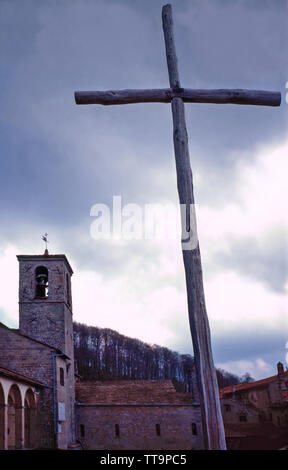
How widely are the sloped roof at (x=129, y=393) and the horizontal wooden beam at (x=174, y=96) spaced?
24.9 metres

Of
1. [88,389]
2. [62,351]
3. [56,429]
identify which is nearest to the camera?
[56,429]

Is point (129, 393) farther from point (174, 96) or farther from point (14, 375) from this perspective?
point (174, 96)

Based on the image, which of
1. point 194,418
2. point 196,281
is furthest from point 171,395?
point 196,281

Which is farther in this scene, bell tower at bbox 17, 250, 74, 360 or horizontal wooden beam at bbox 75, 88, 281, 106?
bell tower at bbox 17, 250, 74, 360

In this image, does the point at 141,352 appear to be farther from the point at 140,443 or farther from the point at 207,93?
the point at 207,93

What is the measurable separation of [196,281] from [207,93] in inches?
97.4

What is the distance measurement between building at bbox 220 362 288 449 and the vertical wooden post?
20.8 metres

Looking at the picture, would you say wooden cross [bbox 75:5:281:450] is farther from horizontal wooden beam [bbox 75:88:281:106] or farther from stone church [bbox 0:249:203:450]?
stone church [bbox 0:249:203:450]

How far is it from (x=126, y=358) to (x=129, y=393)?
112 feet

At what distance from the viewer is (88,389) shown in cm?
2905

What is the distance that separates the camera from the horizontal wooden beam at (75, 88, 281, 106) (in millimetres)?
5457

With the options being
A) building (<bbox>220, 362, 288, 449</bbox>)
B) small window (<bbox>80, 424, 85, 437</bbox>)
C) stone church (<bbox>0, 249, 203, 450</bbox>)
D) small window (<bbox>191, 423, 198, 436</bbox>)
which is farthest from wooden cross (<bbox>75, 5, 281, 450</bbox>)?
small window (<bbox>80, 424, 85, 437</bbox>)

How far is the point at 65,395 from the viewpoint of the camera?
2362cm
